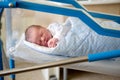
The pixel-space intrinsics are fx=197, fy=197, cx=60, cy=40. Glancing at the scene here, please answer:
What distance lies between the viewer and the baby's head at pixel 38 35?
113 centimetres

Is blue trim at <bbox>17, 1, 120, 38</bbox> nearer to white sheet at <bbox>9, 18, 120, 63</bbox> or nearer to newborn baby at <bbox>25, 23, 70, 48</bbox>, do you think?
white sheet at <bbox>9, 18, 120, 63</bbox>

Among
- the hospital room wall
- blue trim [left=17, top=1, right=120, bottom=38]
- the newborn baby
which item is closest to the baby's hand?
the newborn baby

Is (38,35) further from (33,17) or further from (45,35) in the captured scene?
(33,17)

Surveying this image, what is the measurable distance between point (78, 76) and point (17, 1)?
121cm

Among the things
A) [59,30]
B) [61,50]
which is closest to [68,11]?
[61,50]

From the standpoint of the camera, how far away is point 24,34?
1148 millimetres

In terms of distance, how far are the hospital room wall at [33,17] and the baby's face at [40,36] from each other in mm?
70

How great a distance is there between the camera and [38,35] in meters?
1.16

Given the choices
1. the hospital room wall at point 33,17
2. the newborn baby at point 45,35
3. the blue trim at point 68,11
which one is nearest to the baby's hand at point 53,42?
the newborn baby at point 45,35

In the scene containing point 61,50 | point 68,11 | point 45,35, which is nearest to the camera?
point 68,11

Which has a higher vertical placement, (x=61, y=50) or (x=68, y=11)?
(x=68, y=11)

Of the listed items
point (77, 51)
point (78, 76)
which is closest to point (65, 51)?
point (77, 51)

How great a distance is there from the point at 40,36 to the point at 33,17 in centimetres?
34

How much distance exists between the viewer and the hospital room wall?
3.44 ft
